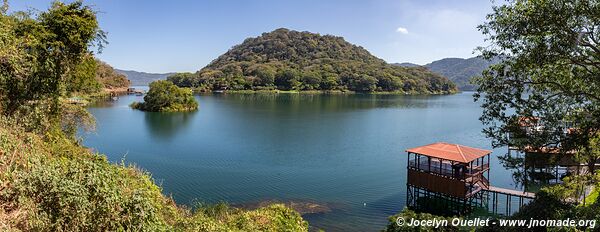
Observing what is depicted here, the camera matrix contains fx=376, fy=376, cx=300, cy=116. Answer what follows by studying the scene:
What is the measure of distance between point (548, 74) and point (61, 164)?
1421cm

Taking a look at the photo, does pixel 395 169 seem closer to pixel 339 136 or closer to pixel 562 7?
pixel 339 136

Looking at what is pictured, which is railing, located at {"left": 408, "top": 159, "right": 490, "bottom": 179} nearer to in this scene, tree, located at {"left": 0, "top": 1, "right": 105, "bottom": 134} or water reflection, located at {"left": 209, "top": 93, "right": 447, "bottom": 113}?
tree, located at {"left": 0, "top": 1, "right": 105, "bottom": 134}

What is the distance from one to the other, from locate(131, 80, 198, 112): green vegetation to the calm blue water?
10733mm

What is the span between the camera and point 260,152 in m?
37.5

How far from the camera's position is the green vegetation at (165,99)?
75312 mm

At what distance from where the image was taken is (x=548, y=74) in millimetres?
11320

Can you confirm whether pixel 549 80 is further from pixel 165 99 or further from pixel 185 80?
pixel 185 80

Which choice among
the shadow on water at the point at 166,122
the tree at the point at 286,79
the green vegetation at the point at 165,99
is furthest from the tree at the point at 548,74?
the tree at the point at 286,79

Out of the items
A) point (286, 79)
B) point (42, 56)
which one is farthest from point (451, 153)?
point (286, 79)

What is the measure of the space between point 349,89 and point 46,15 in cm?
15740

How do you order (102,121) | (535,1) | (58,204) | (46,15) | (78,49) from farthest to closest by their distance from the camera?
1. (102,121)
2. (78,49)
3. (46,15)
4. (535,1)
5. (58,204)

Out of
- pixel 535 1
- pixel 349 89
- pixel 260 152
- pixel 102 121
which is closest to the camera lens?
pixel 535 1

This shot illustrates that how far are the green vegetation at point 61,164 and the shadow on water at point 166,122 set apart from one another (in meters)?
24.8

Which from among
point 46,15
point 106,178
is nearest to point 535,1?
point 106,178
